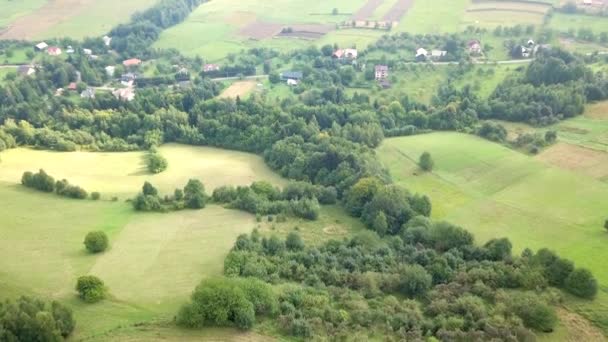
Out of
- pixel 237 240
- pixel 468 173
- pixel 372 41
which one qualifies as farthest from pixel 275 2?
pixel 237 240

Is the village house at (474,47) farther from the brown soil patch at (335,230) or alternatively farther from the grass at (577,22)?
the brown soil patch at (335,230)

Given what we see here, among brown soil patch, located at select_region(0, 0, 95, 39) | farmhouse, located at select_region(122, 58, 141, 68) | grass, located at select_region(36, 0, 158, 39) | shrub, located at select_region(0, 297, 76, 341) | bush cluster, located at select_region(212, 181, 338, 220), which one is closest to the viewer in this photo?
shrub, located at select_region(0, 297, 76, 341)

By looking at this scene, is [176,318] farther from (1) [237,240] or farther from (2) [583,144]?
(2) [583,144]

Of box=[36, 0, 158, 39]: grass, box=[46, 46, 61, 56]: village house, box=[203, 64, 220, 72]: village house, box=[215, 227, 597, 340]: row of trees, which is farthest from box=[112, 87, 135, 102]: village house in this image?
box=[215, 227, 597, 340]: row of trees

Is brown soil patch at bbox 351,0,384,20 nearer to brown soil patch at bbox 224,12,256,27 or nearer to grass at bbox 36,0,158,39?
brown soil patch at bbox 224,12,256,27

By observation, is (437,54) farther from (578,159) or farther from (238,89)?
(578,159)
